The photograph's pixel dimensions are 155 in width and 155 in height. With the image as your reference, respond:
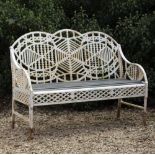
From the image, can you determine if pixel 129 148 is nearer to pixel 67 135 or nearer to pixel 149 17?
pixel 67 135

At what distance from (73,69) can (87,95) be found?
938 mm

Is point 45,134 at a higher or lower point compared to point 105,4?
lower

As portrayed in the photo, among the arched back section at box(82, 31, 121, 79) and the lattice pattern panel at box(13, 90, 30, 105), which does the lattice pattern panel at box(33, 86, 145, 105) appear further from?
the arched back section at box(82, 31, 121, 79)

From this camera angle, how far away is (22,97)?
21.6 ft

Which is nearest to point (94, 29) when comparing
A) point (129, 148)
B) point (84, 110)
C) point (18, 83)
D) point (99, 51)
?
point (99, 51)

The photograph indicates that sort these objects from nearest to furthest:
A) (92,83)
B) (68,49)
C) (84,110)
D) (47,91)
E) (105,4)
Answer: (47,91), (92,83), (68,49), (84,110), (105,4)

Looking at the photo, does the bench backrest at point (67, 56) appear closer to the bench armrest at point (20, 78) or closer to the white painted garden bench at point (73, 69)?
the white painted garden bench at point (73, 69)

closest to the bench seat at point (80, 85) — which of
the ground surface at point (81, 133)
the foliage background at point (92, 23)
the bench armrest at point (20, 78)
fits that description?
the bench armrest at point (20, 78)

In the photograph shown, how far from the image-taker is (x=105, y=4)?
30.1 ft

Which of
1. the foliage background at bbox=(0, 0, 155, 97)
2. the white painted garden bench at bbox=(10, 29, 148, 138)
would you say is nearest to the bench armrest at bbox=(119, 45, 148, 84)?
the white painted garden bench at bbox=(10, 29, 148, 138)

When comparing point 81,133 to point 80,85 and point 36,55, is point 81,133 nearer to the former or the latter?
point 80,85

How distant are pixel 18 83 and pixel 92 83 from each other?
983 mm

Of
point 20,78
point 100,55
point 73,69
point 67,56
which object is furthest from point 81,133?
point 100,55

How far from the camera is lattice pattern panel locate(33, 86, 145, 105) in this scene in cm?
637
